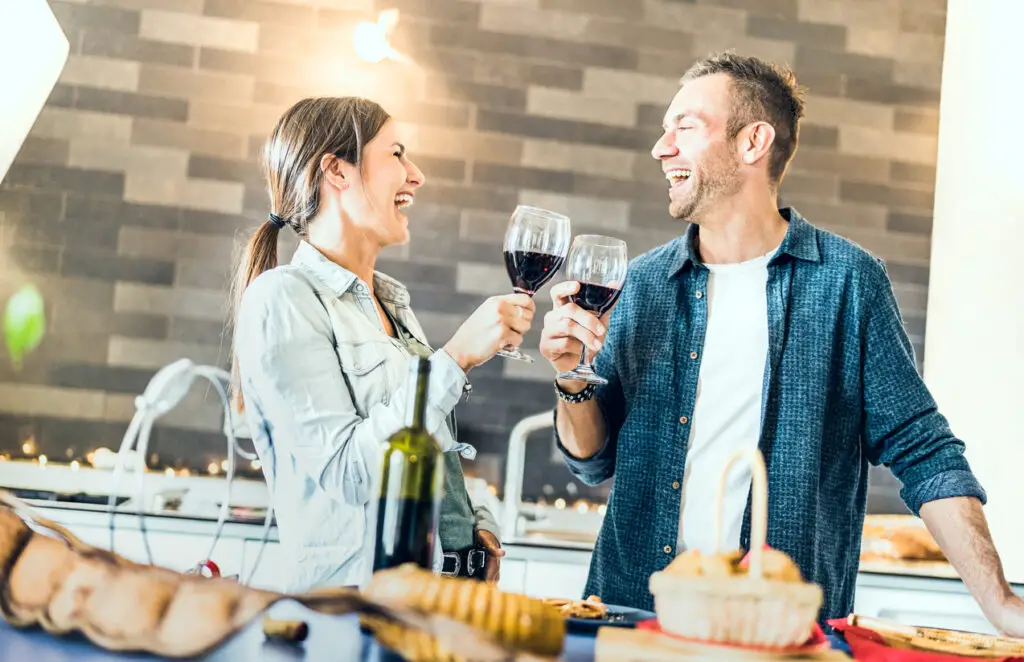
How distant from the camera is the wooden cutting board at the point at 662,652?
0.76 metres

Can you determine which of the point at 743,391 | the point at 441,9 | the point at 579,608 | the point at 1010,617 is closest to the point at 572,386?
the point at 743,391

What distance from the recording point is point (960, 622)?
2.58 metres

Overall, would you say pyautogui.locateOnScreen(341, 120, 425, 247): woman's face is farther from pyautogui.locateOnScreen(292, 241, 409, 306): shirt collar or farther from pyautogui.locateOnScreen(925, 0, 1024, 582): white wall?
pyautogui.locateOnScreen(925, 0, 1024, 582): white wall

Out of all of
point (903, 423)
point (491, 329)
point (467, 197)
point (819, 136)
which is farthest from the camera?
point (819, 136)

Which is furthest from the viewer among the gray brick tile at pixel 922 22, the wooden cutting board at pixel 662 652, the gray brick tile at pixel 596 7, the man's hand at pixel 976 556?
the gray brick tile at pixel 922 22

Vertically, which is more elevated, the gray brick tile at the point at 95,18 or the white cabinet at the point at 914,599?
the gray brick tile at the point at 95,18

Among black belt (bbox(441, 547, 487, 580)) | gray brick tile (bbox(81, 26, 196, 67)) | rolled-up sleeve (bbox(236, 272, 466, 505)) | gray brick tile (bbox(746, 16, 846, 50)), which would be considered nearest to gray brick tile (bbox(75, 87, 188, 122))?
gray brick tile (bbox(81, 26, 196, 67))

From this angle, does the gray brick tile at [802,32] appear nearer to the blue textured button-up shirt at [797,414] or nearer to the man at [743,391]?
the man at [743,391]

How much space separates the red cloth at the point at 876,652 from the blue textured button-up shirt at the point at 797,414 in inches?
25.1

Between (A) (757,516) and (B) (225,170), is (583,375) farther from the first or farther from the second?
(B) (225,170)

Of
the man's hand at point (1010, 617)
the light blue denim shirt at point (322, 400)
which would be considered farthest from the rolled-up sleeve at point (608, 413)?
the man's hand at point (1010, 617)

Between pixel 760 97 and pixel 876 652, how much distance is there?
1.25 meters

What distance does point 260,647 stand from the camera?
0.79m

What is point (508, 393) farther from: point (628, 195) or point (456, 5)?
point (456, 5)
